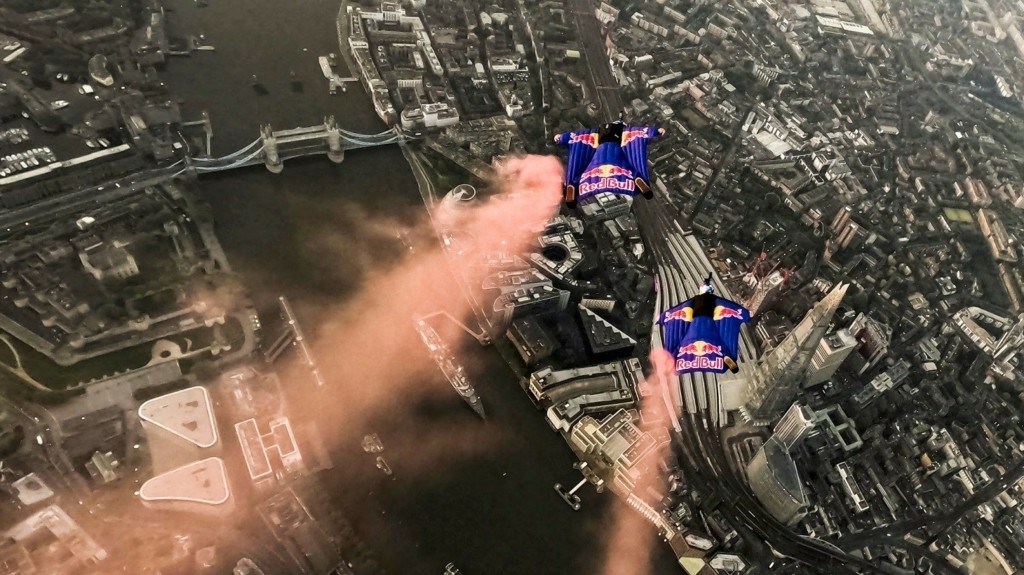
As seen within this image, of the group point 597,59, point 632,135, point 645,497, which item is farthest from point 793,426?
point 597,59

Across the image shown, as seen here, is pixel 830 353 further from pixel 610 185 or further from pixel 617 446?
pixel 610 185

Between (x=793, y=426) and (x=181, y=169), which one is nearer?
(x=793, y=426)

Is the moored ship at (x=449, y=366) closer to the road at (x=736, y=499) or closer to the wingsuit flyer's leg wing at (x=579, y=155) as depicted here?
the wingsuit flyer's leg wing at (x=579, y=155)

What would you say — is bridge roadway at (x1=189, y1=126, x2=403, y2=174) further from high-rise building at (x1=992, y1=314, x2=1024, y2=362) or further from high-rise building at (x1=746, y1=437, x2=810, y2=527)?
high-rise building at (x1=992, y1=314, x2=1024, y2=362)

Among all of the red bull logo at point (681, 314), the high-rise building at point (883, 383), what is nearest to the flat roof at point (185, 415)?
the red bull logo at point (681, 314)

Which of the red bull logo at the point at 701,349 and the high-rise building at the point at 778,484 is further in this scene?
the high-rise building at the point at 778,484

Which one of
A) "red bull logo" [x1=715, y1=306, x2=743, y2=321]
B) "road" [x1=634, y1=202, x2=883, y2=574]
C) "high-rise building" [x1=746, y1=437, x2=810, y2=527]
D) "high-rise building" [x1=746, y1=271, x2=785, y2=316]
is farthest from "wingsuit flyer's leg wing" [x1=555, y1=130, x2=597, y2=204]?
"high-rise building" [x1=746, y1=437, x2=810, y2=527]

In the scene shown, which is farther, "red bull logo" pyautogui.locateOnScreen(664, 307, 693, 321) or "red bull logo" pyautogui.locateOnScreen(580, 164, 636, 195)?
"red bull logo" pyautogui.locateOnScreen(580, 164, 636, 195)
